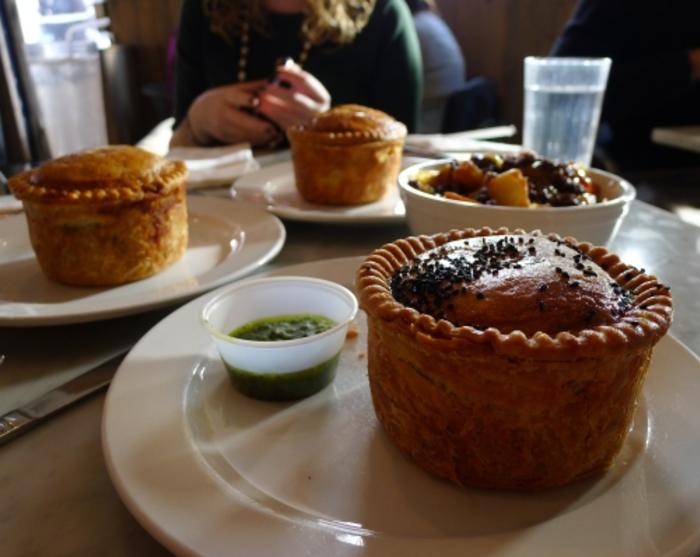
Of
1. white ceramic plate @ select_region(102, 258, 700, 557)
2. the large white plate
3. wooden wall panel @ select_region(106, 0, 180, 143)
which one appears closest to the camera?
white ceramic plate @ select_region(102, 258, 700, 557)

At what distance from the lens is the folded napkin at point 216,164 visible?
101 inches

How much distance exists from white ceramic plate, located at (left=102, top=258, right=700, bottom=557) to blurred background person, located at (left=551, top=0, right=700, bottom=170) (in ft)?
11.0

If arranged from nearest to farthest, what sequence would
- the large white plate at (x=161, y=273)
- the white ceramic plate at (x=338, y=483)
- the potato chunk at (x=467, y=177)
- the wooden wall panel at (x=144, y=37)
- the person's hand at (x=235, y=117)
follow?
the white ceramic plate at (x=338, y=483) → the large white plate at (x=161, y=273) → the potato chunk at (x=467, y=177) → the person's hand at (x=235, y=117) → the wooden wall panel at (x=144, y=37)

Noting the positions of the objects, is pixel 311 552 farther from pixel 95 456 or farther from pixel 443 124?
pixel 443 124

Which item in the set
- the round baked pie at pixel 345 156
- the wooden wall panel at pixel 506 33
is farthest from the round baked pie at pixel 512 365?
the wooden wall panel at pixel 506 33

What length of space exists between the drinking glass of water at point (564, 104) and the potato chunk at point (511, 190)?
1268 mm

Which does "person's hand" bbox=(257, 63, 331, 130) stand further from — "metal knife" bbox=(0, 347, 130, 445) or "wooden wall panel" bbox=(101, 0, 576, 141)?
"wooden wall panel" bbox=(101, 0, 576, 141)

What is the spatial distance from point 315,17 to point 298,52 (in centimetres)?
25

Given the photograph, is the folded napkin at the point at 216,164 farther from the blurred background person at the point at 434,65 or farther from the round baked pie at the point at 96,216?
the blurred background person at the point at 434,65

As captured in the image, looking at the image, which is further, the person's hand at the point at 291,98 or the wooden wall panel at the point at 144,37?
the wooden wall panel at the point at 144,37

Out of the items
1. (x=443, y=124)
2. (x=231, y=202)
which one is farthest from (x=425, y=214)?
(x=443, y=124)

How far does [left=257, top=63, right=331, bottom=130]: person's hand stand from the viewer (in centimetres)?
298

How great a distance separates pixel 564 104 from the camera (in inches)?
115

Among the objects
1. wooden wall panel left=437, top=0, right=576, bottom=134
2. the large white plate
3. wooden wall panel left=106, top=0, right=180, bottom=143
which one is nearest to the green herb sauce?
the large white plate
